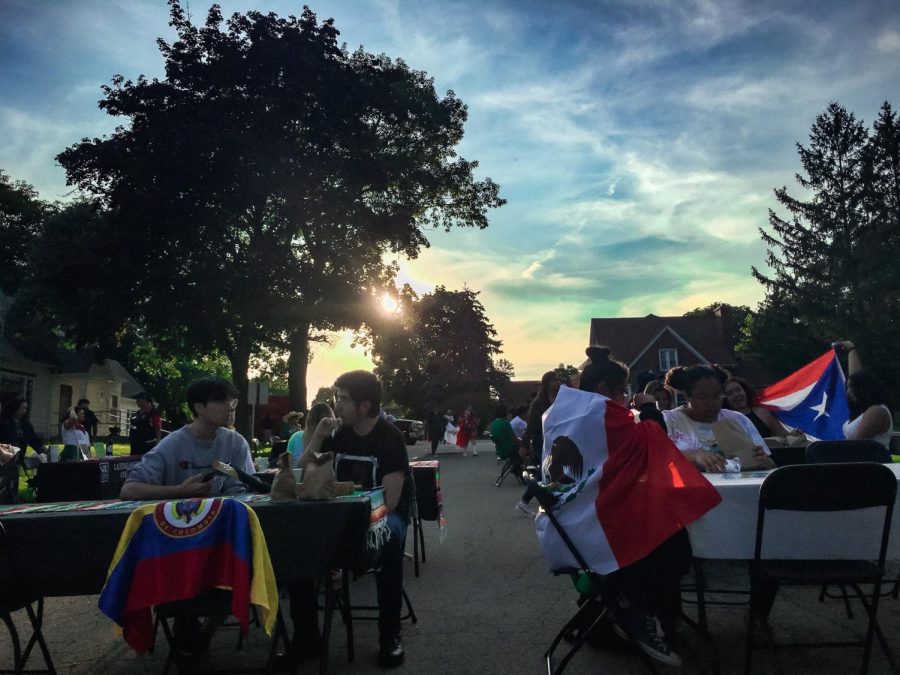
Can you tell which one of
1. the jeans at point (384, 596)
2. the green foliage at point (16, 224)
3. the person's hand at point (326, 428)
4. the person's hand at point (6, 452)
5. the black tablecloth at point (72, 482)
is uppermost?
the green foliage at point (16, 224)

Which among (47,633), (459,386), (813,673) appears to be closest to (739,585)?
(813,673)

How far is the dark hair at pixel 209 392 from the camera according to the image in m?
5.02

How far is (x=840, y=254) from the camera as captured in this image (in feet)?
142

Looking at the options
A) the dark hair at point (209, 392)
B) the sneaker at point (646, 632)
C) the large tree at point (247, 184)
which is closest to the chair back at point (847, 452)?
the sneaker at point (646, 632)

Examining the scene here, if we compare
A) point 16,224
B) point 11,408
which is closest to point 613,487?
point 11,408

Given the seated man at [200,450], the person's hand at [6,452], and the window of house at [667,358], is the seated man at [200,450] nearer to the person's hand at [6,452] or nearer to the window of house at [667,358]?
the person's hand at [6,452]

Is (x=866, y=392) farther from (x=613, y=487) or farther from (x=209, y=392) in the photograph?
(x=209, y=392)

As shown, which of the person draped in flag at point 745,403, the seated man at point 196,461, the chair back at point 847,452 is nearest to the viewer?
the seated man at point 196,461

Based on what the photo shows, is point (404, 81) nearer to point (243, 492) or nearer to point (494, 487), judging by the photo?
point (494, 487)

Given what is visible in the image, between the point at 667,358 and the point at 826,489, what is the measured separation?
59417mm

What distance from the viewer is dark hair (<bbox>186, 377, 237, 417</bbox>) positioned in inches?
198

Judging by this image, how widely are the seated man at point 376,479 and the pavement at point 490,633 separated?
17 centimetres

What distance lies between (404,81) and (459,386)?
30655 mm

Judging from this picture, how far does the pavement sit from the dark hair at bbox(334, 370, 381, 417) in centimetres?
151
